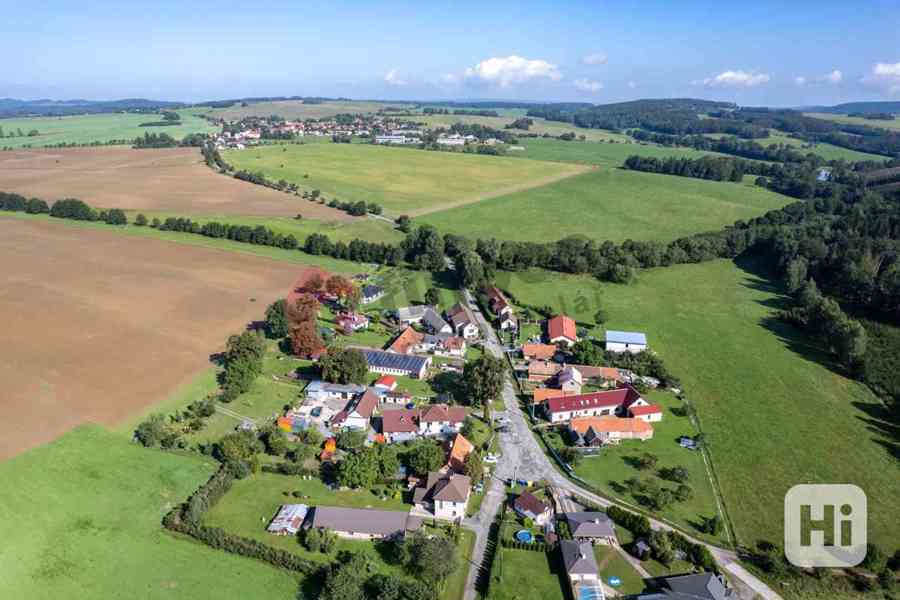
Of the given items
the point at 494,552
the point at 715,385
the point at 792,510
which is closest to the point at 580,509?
the point at 494,552

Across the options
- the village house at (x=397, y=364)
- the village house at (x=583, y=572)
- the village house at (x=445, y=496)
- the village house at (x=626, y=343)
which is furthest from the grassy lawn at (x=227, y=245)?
the village house at (x=583, y=572)

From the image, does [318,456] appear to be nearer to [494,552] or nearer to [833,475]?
[494,552]

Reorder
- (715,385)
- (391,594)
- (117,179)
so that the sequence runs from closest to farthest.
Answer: (391,594) < (715,385) < (117,179)

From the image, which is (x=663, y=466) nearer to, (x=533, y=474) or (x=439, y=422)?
(x=533, y=474)

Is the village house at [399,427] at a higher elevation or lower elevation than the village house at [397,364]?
lower

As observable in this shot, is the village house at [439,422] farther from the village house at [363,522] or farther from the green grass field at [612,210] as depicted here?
the green grass field at [612,210]

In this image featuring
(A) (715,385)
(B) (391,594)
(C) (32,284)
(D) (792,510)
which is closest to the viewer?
(B) (391,594)
